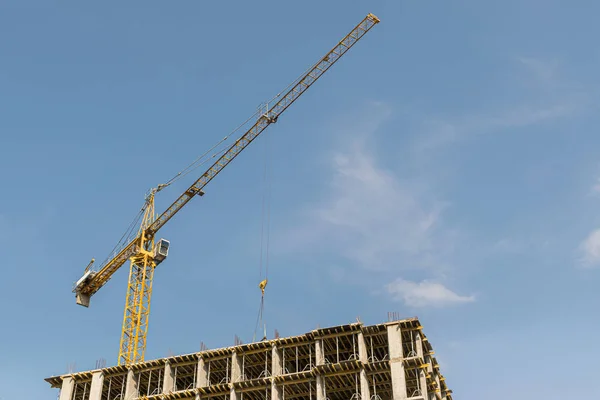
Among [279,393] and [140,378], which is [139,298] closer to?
[140,378]

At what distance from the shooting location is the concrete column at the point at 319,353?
68.1 metres

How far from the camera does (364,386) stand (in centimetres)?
6569

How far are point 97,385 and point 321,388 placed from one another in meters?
24.1

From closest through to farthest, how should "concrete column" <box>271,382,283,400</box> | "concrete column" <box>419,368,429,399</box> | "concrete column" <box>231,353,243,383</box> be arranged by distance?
1. "concrete column" <box>419,368,429,399</box>
2. "concrete column" <box>271,382,283,400</box>
3. "concrete column" <box>231,353,243,383</box>

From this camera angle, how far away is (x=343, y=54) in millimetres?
96125

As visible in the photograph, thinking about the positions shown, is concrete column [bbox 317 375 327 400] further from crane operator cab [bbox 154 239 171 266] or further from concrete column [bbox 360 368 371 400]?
crane operator cab [bbox 154 239 171 266]

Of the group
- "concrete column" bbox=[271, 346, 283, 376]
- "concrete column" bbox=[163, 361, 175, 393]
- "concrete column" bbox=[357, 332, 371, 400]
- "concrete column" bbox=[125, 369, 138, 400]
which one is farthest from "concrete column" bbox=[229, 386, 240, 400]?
"concrete column" bbox=[357, 332, 371, 400]

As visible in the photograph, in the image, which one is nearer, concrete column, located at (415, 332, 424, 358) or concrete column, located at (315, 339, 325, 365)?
concrete column, located at (415, 332, 424, 358)

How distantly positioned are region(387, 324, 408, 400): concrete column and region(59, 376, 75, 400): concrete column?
108ft

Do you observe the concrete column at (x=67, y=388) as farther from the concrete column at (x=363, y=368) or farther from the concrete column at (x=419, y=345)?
the concrete column at (x=419, y=345)

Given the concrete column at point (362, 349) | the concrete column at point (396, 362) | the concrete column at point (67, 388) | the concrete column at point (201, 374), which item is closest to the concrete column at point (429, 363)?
the concrete column at point (396, 362)

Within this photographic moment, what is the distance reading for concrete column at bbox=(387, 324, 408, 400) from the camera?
6388 centimetres

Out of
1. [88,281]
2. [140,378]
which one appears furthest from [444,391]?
[88,281]

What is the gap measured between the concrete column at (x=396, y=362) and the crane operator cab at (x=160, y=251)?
41230 millimetres
